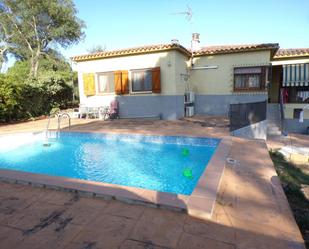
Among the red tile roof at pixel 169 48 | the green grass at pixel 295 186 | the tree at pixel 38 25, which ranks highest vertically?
the tree at pixel 38 25

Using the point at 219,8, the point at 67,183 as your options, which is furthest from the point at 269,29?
the point at 67,183

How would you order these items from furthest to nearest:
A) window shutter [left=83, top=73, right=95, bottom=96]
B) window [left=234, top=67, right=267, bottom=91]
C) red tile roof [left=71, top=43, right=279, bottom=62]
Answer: window shutter [left=83, top=73, right=95, bottom=96]
window [left=234, top=67, right=267, bottom=91]
red tile roof [left=71, top=43, right=279, bottom=62]

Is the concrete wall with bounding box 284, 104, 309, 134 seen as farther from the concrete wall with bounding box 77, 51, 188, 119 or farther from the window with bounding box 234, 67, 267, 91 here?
the concrete wall with bounding box 77, 51, 188, 119

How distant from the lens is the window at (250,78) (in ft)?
51.8

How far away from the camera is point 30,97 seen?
1806 cm

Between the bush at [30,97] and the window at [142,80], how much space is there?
773cm

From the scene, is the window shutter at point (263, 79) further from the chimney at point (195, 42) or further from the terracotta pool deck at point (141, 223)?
the terracotta pool deck at point (141, 223)

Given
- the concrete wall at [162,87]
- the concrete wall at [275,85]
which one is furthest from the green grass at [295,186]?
the concrete wall at [275,85]

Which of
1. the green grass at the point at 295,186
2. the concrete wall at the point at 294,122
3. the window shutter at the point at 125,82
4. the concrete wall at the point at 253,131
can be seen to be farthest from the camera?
the window shutter at the point at 125,82

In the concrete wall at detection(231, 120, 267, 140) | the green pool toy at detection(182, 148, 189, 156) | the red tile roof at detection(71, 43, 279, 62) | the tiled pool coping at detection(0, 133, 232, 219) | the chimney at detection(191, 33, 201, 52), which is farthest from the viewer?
the chimney at detection(191, 33, 201, 52)

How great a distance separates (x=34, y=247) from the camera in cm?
323

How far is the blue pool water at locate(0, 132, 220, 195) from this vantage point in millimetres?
7234

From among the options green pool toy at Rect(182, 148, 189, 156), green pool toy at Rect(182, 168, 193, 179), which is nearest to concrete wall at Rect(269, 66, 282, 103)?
green pool toy at Rect(182, 148, 189, 156)

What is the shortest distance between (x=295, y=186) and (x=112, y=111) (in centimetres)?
1305
